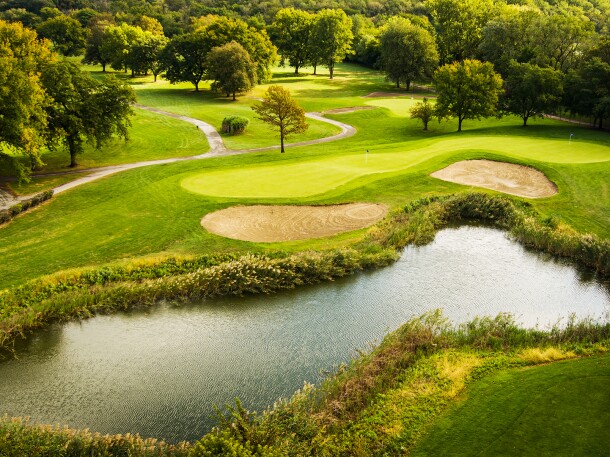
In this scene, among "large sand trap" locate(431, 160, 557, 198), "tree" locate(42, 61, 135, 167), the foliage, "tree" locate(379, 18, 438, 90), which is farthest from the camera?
"tree" locate(379, 18, 438, 90)

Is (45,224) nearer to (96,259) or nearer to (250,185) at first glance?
(96,259)

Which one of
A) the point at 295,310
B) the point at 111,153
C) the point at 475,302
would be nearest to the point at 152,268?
the point at 295,310

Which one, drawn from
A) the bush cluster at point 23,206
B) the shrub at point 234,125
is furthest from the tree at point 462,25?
the bush cluster at point 23,206

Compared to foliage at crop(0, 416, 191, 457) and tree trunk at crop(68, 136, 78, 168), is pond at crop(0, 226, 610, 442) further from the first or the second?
tree trunk at crop(68, 136, 78, 168)

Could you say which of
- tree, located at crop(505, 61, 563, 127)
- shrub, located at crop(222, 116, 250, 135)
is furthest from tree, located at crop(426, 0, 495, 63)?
shrub, located at crop(222, 116, 250, 135)

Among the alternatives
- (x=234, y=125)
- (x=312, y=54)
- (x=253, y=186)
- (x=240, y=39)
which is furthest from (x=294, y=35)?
(x=253, y=186)
